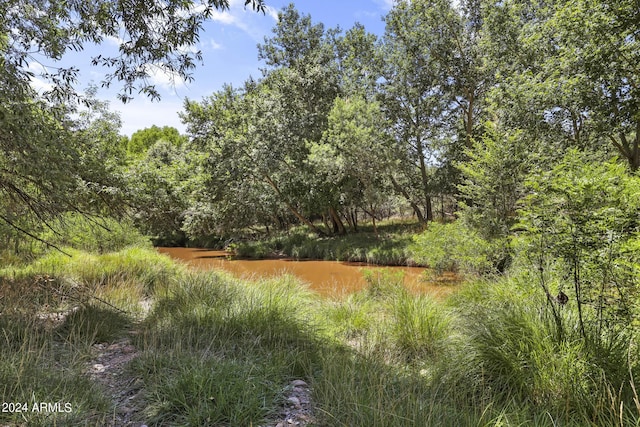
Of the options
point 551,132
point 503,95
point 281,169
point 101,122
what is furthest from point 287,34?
point 551,132

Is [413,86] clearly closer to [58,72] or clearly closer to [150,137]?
[58,72]

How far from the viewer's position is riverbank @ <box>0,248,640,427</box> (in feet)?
7.45

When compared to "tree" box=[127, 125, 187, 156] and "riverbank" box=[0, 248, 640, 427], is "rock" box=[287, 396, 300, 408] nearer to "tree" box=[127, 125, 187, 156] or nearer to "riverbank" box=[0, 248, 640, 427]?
"riverbank" box=[0, 248, 640, 427]

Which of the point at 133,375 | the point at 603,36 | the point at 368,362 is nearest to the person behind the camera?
the point at 133,375

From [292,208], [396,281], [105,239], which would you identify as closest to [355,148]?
[292,208]

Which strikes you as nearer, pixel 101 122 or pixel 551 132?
pixel 551 132

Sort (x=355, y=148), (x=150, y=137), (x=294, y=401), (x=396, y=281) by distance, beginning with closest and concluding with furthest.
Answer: (x=294, y=401) < (x=396, y=281) < (x=355, y=148) < (x=150, y=137)

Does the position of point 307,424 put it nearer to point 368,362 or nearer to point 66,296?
point 368,362

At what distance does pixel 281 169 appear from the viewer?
18094 mm

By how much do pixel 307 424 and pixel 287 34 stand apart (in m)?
20.6

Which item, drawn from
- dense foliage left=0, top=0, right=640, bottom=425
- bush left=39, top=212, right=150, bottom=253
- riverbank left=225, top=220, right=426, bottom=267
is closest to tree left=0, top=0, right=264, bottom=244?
dense foliage left=0, top=0, right=640, bottom=425

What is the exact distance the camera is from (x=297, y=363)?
10.5 feet

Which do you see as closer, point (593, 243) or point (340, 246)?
point (593, 243)

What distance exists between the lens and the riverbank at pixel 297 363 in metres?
2.27
